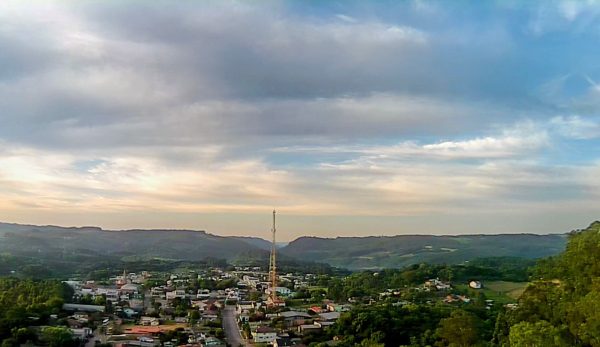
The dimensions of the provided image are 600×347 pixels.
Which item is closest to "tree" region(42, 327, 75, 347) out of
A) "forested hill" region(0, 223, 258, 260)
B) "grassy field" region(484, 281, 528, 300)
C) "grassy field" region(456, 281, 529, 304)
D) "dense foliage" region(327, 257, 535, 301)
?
"dense foliage" region(327, 257, 535, 301)

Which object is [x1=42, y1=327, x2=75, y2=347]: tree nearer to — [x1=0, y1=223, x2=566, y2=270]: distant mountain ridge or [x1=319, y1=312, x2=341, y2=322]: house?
[x1=319, y1=312, x2=341, y2=322]: house

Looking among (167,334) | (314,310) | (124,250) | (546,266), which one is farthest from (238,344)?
(124,250)

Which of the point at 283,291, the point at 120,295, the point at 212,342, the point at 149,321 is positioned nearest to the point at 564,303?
the point at 212,342

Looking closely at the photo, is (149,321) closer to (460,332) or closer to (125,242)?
(460,332)

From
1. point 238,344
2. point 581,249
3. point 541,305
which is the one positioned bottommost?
point 238,344

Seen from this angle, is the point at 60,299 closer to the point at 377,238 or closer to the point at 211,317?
the point at 211,317

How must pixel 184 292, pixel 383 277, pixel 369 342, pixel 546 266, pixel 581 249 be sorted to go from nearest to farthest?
1. pixel 581 249
2. pixel 546 266
3. pixel 369 342
4. pixel 184 292
5. pixel 383 277
